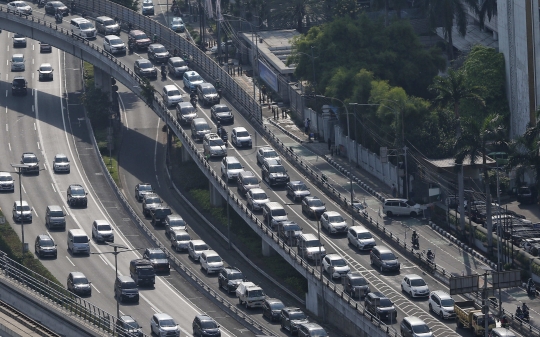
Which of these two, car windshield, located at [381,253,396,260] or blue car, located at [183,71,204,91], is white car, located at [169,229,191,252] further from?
blue car, located at [183,71,204,91]

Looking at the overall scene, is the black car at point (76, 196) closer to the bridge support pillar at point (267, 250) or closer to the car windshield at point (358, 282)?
the bridge support pillar at point (267, 250)

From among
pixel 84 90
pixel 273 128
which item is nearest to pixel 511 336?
pixel 273 128

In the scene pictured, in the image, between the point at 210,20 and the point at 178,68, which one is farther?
the point at 210,20

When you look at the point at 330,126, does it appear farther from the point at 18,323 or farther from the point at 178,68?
the point at 18,323

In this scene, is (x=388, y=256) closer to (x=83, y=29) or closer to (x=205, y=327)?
(x=205, y=327)

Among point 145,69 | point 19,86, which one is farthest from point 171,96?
point 19,86

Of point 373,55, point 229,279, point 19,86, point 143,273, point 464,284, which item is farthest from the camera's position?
point 19,86
